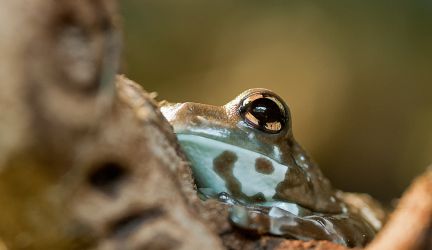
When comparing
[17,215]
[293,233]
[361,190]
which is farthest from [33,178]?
[361,190]

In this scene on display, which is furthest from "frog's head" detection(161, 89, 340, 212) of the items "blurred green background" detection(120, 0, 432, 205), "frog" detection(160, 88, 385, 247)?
"blurred green background" detection(120, 0, 432, 205)

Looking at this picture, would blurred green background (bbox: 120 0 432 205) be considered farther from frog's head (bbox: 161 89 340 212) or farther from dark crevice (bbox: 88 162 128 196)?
dark crevice (bbox: 88 162 128 196)

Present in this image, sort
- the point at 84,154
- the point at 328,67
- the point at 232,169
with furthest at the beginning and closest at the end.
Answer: the point at 328,67, the point at 232,169, the point at 84,154

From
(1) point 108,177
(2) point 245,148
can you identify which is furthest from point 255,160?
(1) point 108,177

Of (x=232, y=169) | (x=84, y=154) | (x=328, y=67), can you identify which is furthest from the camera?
(x=328, y=67)

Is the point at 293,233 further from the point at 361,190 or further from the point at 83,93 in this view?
the point at 361,190

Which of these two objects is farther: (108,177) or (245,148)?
(245,148)

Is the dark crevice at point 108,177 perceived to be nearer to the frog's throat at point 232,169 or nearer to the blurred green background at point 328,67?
the frog's throat at point 232,169

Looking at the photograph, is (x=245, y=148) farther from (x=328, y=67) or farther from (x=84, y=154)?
(x=328, y=67)
